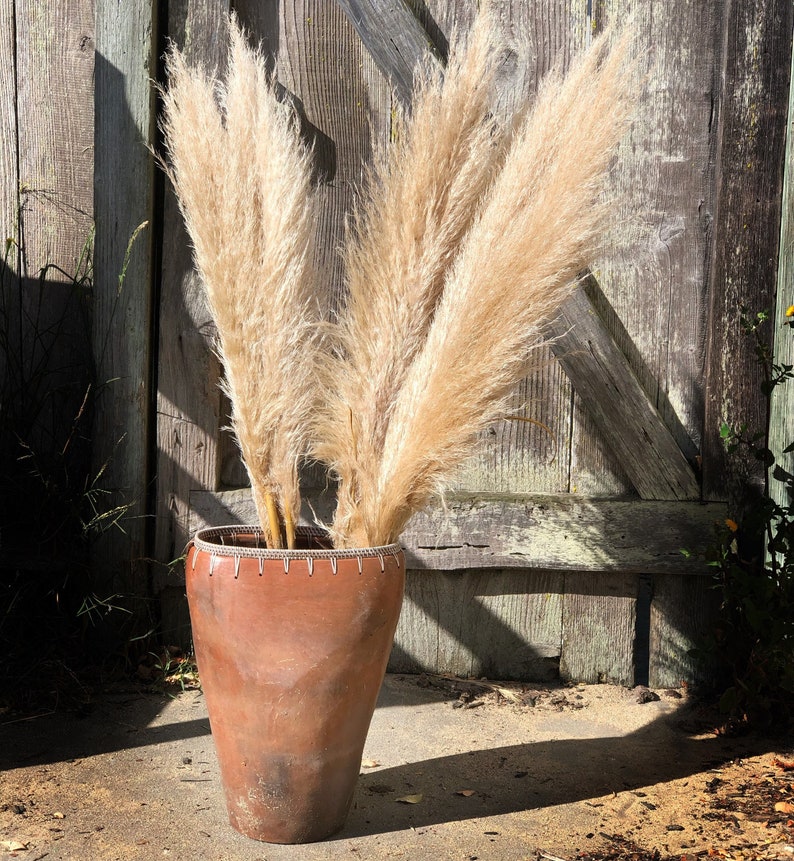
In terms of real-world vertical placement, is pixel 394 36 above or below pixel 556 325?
above

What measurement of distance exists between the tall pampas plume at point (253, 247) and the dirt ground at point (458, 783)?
709 mm

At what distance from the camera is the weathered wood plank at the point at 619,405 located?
2.31 m

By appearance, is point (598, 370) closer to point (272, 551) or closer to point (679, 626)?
point (679, 626)

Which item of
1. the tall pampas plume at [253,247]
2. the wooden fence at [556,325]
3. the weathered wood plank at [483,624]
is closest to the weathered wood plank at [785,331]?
the wooden fence at [556,325]

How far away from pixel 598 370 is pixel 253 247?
110cm

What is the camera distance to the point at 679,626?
2461 mm

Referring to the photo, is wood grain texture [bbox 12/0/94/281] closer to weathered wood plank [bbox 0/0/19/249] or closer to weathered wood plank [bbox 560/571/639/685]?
weathered wood plank [bbox 0/0/19/249]

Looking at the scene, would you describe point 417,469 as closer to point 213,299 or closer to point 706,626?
point 213,299

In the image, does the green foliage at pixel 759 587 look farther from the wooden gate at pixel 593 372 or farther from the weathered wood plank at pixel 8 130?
the weathered wood plank at pixel 8 130

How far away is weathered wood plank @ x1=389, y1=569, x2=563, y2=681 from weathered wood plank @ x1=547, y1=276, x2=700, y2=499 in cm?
38

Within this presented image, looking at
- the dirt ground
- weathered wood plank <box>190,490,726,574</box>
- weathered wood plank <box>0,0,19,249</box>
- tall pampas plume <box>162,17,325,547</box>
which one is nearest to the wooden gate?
weathered wood plank <box>190,490,726,574</box>

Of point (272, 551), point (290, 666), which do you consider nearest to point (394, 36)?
point (272, 551)

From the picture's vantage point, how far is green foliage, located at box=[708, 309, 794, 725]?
216 centimetres

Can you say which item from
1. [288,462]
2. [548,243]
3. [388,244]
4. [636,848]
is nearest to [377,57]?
[388,244]
